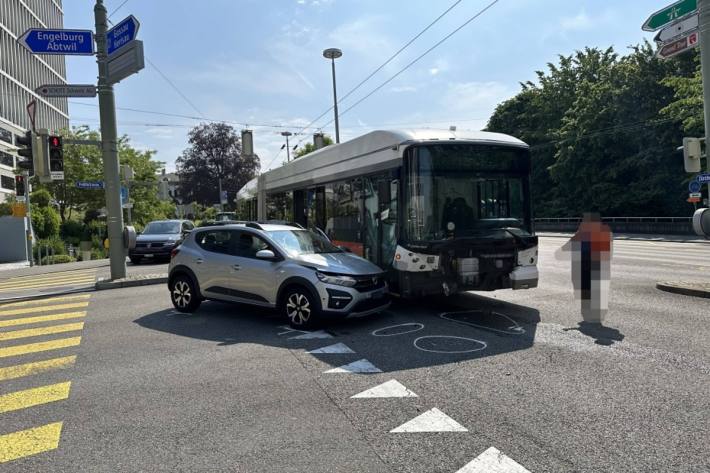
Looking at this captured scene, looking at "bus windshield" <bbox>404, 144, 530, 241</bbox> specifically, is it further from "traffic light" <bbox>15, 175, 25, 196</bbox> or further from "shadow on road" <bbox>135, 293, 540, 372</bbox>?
"traffic light" <bbox>15, 175, 25, 196</bbox>

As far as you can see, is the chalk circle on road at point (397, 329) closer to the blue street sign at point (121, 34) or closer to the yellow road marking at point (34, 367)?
the yellow road marking at point (34, 367)

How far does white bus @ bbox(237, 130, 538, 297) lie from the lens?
7.89m

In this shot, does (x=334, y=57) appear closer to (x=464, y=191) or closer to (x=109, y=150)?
(x=109, y=150)

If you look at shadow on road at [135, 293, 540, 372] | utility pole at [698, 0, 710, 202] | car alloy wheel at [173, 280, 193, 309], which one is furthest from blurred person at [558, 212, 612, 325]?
car alloy wheel at [173, 280, 193, 309]

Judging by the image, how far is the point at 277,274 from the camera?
25.4 ft

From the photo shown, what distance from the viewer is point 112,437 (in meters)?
3.95

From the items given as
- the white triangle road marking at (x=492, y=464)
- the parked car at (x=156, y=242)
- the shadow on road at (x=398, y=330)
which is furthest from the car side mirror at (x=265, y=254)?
the parked car at (x=156, y=242)

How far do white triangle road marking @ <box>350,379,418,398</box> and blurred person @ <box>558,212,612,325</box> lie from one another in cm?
395

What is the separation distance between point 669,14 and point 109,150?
1332cm

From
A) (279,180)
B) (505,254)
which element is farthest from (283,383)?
(279,180)

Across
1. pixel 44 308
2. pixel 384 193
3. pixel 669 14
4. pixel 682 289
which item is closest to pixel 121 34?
pixel 44 308

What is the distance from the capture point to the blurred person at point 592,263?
773 cm

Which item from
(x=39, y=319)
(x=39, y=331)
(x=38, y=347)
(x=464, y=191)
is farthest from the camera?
(x=39, y=319)

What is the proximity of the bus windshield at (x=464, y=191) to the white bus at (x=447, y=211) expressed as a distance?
0.02 m
